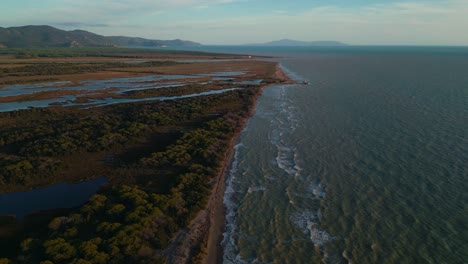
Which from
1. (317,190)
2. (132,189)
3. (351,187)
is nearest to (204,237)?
(132,189)

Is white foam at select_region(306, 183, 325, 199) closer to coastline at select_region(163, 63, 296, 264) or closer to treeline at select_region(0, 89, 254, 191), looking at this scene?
coastline at select_region(163, 63, 296, 264)

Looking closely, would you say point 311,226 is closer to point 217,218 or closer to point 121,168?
point 217,218

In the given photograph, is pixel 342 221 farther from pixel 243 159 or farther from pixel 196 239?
pixel 243 159

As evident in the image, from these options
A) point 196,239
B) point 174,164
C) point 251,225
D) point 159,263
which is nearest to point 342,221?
point 251,225

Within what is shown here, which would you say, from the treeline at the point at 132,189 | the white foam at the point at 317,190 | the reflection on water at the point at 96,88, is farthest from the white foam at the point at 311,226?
the reflection on water at the point at 96,88

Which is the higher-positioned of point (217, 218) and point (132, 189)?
point (132, 189)

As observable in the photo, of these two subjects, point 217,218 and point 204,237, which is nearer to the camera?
point 204,237

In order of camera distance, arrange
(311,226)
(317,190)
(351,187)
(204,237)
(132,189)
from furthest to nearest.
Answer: (351,187) < (317,190) < (132,189) < (311,226) < (204,237)

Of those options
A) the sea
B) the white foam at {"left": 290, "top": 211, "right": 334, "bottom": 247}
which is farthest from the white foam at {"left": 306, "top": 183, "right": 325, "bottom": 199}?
the white foam at {"left": 290, "top": 211, "right": 334, "bottom": 247}
